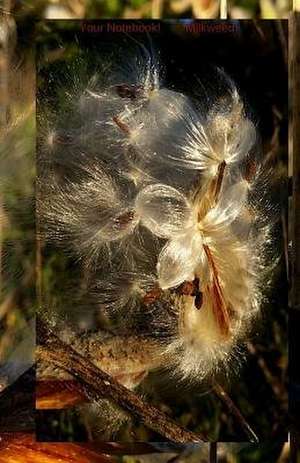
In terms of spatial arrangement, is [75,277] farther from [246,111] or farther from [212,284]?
[246,111]

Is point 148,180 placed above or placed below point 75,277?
above

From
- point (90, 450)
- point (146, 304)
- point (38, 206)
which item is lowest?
point (90, 450)

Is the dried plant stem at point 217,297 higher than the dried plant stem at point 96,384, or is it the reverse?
the dried plant stem at point 217,297

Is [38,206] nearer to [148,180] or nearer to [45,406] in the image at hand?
[148,180]

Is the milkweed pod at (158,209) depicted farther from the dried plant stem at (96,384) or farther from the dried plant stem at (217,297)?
the dried plant stem at (96,384)

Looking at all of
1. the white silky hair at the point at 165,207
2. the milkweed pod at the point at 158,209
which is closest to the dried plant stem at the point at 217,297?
the white silky hair at the point at 165,207

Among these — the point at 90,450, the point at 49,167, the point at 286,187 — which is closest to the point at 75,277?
the point at 49,167

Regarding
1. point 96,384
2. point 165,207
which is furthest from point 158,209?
point 96,384
